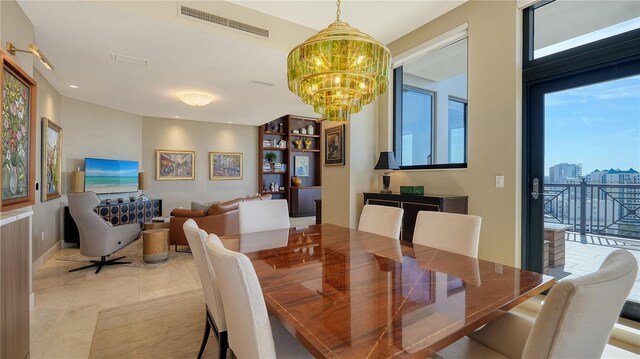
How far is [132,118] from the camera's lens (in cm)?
621

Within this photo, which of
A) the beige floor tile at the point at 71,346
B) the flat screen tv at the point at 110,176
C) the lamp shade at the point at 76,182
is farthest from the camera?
the flat screen tv at the point at 110,176

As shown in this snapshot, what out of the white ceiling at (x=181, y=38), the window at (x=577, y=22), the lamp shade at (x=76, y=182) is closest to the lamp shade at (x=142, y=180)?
the lamp shade at (x=76, y=182)

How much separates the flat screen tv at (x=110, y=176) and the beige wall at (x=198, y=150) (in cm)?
59

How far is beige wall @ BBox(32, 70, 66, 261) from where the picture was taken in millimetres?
3588

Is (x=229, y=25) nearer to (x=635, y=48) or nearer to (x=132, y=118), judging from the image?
(x=635, y=48)

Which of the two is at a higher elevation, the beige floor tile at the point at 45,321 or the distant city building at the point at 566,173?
the distant city building at the point at 566,173

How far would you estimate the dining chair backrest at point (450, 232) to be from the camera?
1.79 meters

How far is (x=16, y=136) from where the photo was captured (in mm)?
2139

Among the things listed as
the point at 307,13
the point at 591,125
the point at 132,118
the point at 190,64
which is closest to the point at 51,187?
the point at 132,118

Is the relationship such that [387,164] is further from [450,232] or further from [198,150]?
[198,150]

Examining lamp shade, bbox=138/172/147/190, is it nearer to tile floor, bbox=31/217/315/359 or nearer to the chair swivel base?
tile floor, bbox=31/217/315/359

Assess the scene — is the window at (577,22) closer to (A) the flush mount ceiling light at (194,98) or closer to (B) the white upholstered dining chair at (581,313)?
(B) the white upholstered dining chair at (581,313)

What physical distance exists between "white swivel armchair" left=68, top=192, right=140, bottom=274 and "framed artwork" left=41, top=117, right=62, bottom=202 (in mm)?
988

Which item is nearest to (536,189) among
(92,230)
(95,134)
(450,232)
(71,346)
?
(450,232)
